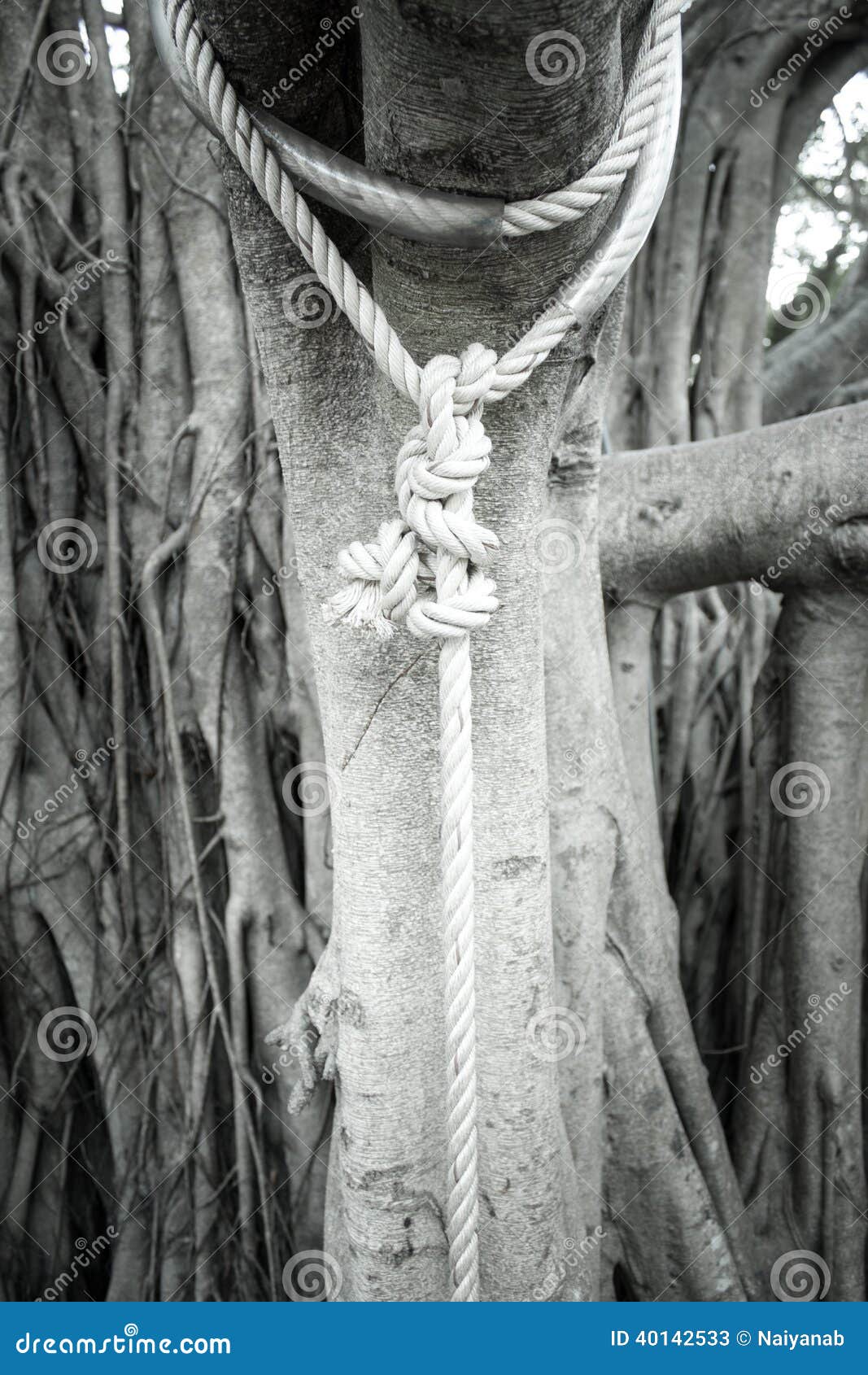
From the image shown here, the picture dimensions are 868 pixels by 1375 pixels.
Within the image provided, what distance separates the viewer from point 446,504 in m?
0.61

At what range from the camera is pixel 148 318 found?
1418 mm

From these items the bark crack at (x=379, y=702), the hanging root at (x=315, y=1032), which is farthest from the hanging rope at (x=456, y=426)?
the hanging root at (x=315, y=1032)

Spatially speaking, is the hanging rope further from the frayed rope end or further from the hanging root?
the hanging root

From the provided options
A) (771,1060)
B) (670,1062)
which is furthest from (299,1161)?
(771,1060)

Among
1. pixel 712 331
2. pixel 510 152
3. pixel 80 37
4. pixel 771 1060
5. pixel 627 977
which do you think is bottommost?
pixel 771 1060

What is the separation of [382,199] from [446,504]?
17 cm

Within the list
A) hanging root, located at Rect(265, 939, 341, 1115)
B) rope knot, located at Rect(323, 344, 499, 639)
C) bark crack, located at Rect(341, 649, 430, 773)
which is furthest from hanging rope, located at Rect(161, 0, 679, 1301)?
hanging root, located at Rect(265, 939, 341, 1115)

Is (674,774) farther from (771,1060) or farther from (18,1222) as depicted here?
(18,1222)

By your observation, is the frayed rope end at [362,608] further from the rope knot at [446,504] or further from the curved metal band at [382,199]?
the curved metal band at [382,199]

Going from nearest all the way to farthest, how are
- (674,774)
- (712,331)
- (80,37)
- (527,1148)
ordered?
1. (527,1148)
2. (80,37)
3. (674,774)
4. (712,331)

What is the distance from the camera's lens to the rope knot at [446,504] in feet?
1.96

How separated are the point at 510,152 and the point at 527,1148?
79cm

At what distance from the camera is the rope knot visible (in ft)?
1.96

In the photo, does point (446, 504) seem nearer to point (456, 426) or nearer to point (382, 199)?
point (456, 426)
